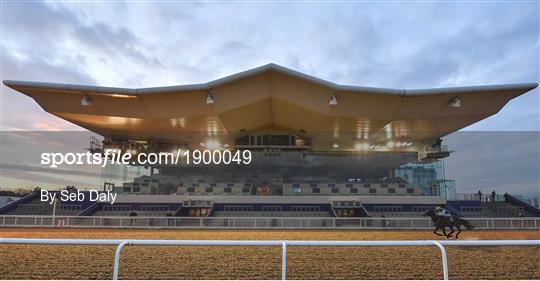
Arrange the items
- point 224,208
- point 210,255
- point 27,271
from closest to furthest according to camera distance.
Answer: point 27,271 < point 210,255 < point 224,208

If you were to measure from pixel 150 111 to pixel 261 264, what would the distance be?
20.4 m

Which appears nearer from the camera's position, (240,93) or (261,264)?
(261,264)

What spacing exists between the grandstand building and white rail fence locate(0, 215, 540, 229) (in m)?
7.33

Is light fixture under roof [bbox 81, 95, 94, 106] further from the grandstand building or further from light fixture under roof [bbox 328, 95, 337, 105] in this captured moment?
light fixture under roof [bbox 328, 95, 337, 105]

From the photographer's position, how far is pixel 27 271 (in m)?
8.46

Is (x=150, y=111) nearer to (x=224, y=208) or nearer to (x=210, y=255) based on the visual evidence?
(x=224, y=208)

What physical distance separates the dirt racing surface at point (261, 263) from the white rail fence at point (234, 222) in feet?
47.4

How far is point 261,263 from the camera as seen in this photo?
9.48 metres

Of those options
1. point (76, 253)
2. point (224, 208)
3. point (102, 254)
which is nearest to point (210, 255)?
point (102, 254)

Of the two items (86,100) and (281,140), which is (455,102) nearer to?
(281,140)

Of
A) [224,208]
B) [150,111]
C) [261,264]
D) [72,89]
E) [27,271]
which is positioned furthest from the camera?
[224,208]

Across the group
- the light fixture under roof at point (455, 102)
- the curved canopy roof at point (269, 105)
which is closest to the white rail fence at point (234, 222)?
the curved canopy roof at point (269, 105)

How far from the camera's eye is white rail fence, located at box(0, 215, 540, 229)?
84.0 ft

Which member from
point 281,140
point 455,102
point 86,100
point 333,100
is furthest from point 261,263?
point 281,140
